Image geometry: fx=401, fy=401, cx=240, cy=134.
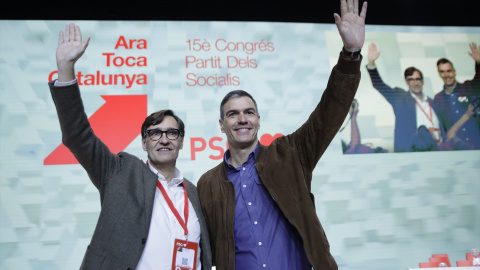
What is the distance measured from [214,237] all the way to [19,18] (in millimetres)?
2769

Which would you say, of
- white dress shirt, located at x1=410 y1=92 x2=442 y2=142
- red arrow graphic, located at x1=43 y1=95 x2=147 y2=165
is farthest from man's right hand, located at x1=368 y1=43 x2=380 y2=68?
red arrow graphic, located at x1=43 y1=95 x2=147 y2=165

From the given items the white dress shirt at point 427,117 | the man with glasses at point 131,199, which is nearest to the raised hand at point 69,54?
the man with glasses at point 131,199

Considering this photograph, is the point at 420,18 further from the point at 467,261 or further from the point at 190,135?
the point at 190,135

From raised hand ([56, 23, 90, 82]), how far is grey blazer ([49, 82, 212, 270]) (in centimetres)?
5

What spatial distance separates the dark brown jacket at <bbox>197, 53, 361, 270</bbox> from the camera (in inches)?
60.6

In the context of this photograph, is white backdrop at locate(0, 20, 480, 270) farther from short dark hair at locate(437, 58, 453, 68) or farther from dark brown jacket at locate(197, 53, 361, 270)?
dark brown jacket at locate(197, 53, 361, 270)

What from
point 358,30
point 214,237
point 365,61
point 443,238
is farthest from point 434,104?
point 214,237

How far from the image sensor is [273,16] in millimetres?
3666

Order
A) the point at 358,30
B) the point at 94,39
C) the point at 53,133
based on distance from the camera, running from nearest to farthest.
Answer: the point at 358,30
the point at 53,133
the point at 94,39

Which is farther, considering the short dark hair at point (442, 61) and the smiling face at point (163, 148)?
the short dark hair at point (442, 61)

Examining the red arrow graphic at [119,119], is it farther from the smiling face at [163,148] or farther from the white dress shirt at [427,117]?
the white dress shirt at [427,117]

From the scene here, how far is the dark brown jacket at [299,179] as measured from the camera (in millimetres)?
1538

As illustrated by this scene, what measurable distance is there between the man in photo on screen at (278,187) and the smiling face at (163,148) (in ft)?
0.80

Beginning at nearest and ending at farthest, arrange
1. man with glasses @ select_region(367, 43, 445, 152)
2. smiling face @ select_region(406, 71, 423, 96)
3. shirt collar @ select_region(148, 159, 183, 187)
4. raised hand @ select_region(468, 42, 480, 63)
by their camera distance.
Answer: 1. shirt collar @ select_region(148, 159, 183, 187)
2. man with glasses @ select_region(367, 43, 445, 152)
3. smiling face @ select_region(406, 71, 423, 96)
4. raised hand @ select_region(468, 42, 480, 63)
